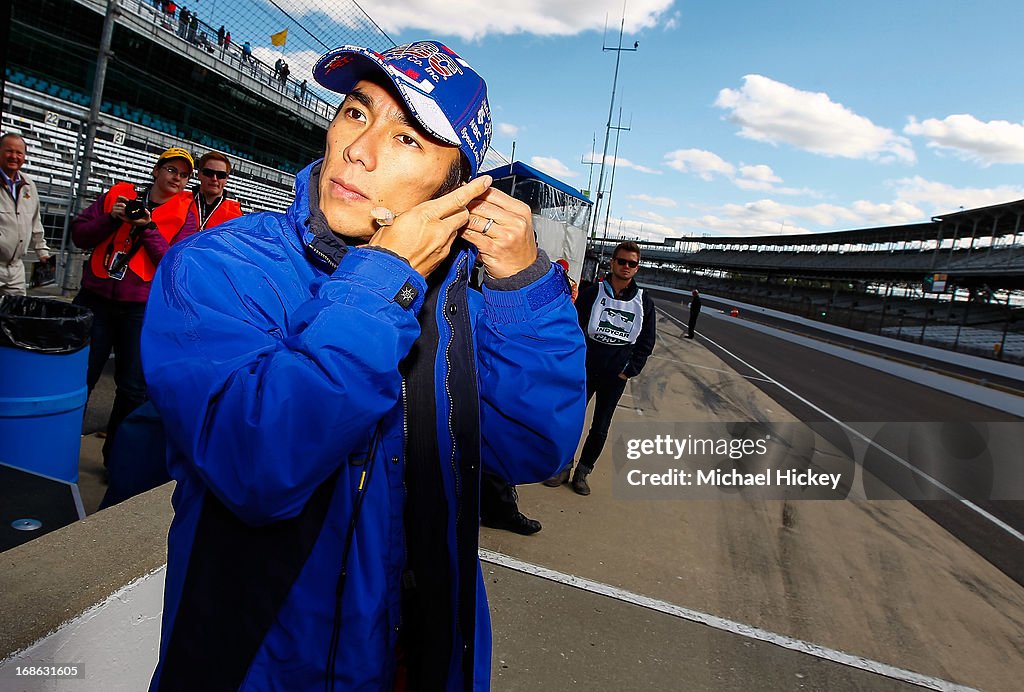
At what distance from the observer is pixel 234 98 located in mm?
27125

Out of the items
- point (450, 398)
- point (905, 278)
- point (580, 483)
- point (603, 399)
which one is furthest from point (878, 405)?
point (905, 278)

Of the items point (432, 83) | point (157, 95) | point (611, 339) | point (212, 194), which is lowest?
point (611, 339)

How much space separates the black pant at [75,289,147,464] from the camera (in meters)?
3.76

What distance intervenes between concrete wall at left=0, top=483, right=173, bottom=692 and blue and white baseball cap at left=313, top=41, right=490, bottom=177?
1623 millimetres

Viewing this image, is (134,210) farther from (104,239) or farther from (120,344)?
(120,344)

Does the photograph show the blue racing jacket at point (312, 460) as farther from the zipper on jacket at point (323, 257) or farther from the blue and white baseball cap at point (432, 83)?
the blue and white baseball cap at point (432, 83)

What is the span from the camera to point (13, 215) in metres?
4.08

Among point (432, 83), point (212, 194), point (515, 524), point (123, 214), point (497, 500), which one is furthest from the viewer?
point (212, 194)

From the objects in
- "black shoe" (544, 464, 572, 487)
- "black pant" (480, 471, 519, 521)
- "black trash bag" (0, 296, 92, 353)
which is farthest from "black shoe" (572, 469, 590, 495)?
"black trash bag" (0, 296, 92, 353)

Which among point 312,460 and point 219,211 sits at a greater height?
point 219,211

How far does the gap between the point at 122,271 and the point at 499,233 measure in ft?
11.4

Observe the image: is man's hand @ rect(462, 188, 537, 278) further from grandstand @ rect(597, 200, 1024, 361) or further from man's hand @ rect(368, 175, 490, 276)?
grandstand @ rect(597, 200, 1024, 361)

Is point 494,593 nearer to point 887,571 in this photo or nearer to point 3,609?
point 3,609

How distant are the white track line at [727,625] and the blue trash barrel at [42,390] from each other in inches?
93.2
